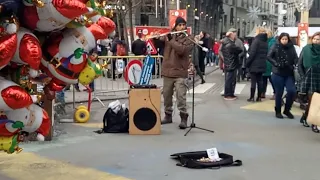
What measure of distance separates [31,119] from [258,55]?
9.55 m

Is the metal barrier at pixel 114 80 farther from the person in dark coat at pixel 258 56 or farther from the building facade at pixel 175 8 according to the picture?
the building facade at pixel 175 8

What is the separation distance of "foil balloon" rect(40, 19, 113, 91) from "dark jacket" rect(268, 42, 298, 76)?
6375 mm

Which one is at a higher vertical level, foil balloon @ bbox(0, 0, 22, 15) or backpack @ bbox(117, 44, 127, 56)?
foil balloon @ bbox(0, 0, 22, 15)

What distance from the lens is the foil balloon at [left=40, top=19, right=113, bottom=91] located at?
15.2 feet

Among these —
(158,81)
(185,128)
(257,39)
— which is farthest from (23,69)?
(158,81)

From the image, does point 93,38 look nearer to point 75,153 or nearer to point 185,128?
point 75,153

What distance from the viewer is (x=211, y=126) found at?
9789 mm

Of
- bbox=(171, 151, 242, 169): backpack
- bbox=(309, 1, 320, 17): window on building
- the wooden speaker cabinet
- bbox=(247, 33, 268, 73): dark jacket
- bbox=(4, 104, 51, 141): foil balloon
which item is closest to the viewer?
bbox=(4, 104, 51, 141): foil balloon

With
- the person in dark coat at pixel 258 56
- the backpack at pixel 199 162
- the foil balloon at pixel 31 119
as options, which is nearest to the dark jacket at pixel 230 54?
the person in dark coat at pixel 258 56

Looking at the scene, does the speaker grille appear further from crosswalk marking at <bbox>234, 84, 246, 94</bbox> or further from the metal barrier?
crosswalk marking at <bbox>234, 84, 246, 94</bbox>

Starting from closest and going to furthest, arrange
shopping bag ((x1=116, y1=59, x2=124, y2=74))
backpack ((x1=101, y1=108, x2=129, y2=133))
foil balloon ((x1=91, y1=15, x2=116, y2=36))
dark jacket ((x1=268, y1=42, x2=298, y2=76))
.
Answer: foil balloon ((x1=91, y1=15, x2=116, y2=36)) → backpack ((x1=101, y1=108, x2=129, y2=133)) → dark jacket ((x1=268, y1=42, x2=298, y2=76)) → shopping bag ((x1=116, y1=59, x2=124, y2=74))

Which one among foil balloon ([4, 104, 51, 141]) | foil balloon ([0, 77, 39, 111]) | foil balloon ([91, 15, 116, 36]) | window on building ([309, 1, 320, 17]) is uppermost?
window on building ([309, 1, 320, 17])

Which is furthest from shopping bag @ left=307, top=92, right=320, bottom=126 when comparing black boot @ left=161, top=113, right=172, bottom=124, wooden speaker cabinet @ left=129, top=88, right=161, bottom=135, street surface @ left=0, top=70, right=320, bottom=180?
black boot @ left=161, top=113, right=172, bottom=124

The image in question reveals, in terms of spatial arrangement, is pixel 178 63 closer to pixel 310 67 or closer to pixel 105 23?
pixel 310 67
